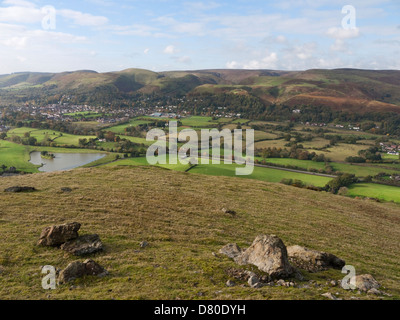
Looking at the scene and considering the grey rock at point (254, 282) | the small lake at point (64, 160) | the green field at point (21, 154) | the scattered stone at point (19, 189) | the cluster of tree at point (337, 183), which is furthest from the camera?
the small lake at point (64, 160)

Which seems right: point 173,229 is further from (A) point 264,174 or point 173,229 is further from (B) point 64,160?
(B) point 64,160

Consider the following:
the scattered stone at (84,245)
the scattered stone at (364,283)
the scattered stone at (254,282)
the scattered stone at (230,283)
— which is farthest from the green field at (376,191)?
the scattered stone at (84,245)

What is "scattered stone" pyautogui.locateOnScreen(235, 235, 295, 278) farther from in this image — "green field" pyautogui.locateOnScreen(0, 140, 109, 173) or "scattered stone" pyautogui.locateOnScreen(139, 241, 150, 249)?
"green field" pyautogui.locateOnScreen(0, 140, 109, 173)

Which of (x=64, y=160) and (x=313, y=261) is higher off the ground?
(x=313, y=261)

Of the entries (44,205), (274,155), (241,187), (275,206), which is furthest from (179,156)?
(44,205)

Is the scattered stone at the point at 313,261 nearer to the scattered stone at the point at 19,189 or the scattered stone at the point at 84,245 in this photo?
the scattered stone at the point at 84,245

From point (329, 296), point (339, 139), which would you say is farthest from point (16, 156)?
point (339, 139)

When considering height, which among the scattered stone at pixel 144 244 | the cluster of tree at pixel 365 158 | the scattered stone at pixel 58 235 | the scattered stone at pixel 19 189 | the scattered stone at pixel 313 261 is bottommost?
the cluster of tree at pixel 365 158
